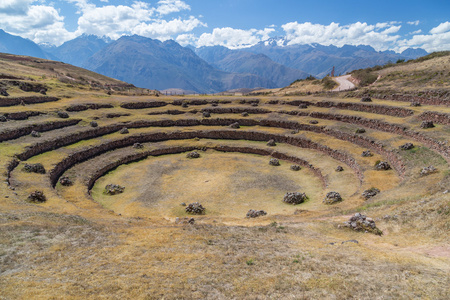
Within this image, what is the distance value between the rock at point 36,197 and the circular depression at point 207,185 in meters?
7.08

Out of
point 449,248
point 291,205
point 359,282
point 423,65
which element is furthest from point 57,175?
point 423,65

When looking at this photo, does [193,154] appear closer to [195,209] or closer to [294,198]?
[195,209]

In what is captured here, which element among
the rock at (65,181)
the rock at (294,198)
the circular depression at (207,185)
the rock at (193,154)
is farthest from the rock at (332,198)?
the rock at (65,181)

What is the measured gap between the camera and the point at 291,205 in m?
30.8

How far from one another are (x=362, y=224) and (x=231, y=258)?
10.1 m

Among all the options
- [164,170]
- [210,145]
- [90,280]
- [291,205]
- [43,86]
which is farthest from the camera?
[43,86]

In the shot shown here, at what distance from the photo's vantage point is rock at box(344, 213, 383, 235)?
17.0m

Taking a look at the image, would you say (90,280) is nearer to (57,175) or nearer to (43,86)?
(57,175)

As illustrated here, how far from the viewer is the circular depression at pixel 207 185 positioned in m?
30.7

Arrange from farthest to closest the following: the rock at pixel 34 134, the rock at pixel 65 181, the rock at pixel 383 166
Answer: the rock at pixel 34 134
the rock at pixel 383 166
the rock at pixel 65 181

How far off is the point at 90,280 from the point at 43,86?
75.9 meters

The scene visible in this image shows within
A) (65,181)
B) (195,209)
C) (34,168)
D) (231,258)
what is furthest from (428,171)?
(34,168)

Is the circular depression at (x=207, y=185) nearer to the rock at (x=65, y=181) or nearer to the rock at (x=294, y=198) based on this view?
the rock at (x=294, y=198)

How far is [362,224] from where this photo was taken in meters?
17.5
